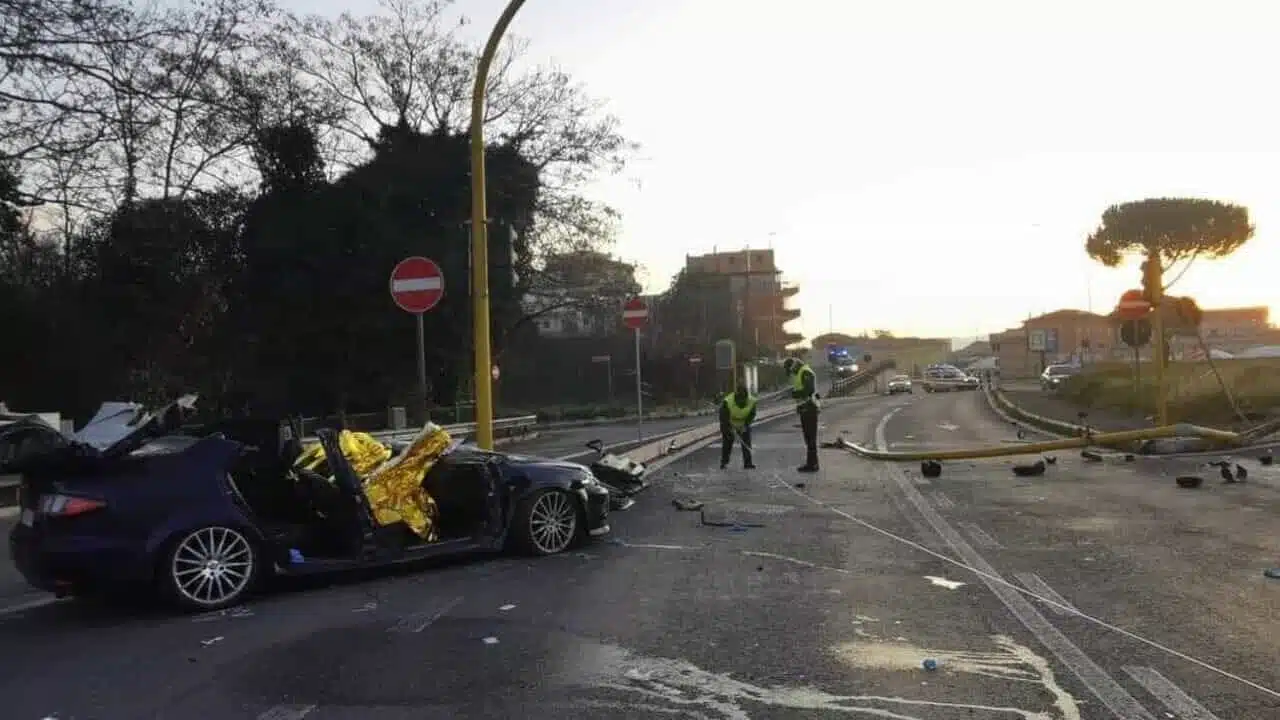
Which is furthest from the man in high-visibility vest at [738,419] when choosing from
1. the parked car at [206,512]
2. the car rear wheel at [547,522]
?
the parked car at [206,512]

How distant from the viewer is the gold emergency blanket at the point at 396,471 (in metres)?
7.31

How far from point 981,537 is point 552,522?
3615 millimetres

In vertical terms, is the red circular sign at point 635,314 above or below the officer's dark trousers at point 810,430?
above

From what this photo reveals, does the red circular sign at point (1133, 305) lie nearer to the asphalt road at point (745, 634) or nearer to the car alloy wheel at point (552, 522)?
the asphalt road at point (745, 634)

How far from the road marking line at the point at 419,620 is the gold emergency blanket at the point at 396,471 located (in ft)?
3.29

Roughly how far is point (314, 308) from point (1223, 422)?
897 inches

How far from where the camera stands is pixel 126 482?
6.41 meters

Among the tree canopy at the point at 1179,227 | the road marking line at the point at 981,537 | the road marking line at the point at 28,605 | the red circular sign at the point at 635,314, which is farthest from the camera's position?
the tree canopy at the point at 1179,227

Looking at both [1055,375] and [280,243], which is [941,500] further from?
[1055,375]

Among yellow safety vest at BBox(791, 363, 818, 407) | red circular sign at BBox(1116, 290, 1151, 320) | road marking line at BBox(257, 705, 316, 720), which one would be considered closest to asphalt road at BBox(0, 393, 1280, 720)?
road marking line at BBox(257, 705, 316, 720)

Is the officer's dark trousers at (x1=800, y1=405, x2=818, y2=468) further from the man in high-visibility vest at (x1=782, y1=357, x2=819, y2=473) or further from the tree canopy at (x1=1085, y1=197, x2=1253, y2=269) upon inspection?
the tree canopy at (x1=1085, y1=197, x2=1253, y2=269)

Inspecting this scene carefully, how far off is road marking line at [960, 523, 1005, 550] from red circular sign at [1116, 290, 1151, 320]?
29.5ft

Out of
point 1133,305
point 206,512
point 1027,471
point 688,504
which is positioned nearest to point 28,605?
point 206,512

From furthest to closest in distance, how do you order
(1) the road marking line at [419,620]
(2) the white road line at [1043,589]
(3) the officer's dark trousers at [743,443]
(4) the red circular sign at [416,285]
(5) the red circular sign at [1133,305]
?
(5) the red circular sign at [1133,305], (3) the officer's dark trousers at [743,443], (4) the red circular sign at [416,285], (2) the white road line at [1043,589], (1) the road marking line at [419,620]
